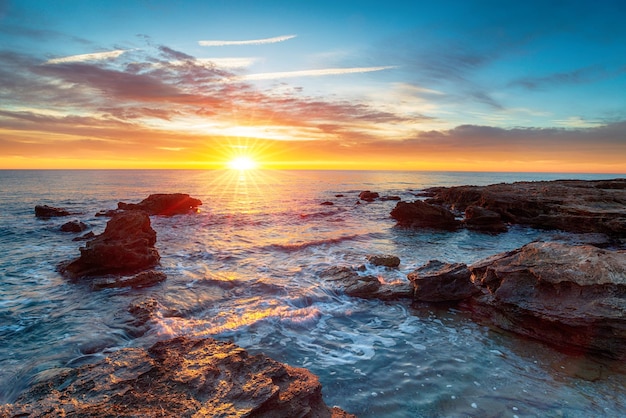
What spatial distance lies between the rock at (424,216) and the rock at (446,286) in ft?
58.0

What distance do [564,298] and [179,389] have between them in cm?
1005

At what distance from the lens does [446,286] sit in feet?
39.3

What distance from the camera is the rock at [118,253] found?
1555 cm

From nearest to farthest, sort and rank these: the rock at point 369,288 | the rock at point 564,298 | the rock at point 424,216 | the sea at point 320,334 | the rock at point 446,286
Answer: the sea at point 320,334 → the rock at point 564,298 → the rock at point 446,286 → the rock at point 369,288 → the rock at point 424,216

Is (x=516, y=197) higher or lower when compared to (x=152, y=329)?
higher

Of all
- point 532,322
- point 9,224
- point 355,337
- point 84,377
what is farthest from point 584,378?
point 9,224

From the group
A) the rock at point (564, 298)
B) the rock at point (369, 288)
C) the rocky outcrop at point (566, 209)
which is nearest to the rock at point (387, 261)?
the rock at point (369, 288)

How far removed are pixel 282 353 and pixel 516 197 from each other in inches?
1241

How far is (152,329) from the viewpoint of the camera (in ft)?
33.3

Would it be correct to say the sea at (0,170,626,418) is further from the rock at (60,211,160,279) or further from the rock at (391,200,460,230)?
the rock at (391,200,460,230)

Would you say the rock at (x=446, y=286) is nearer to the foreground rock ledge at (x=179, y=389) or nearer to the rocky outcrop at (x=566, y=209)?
the foreground rock ledge at (x=179, y=389)

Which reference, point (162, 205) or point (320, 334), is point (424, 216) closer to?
point (320, 334)

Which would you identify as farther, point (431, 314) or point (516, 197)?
point (516, 197)

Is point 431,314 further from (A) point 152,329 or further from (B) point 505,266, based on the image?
(A) point 152,329
